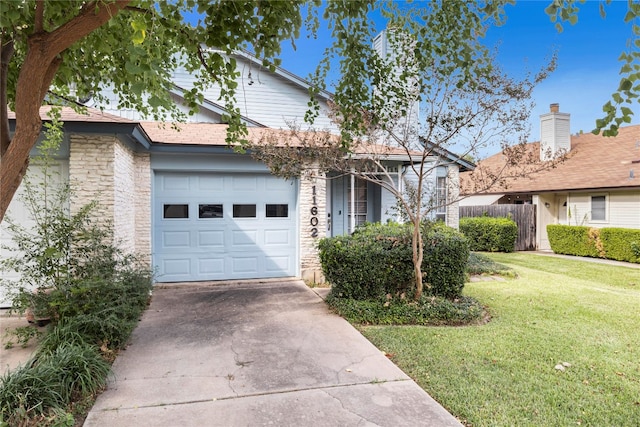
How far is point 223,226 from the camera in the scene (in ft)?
27.6

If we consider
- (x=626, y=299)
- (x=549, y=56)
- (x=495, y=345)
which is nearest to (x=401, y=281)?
(x=495, y=345)

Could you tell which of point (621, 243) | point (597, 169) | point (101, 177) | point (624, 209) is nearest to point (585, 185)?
point (597, 169)

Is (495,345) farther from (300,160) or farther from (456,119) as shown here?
(300,160)

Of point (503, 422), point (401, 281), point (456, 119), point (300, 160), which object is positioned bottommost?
point (503, 422)

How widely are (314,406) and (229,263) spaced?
564 centimetres

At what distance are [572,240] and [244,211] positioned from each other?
12.4m

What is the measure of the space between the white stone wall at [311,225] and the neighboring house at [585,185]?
6007 millimetres

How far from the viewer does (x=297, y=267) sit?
28.8 feet

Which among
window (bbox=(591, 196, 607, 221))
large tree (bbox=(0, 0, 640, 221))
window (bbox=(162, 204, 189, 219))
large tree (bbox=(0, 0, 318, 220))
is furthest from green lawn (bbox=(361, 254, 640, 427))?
window (bbox=(591, 196, 607, 221))

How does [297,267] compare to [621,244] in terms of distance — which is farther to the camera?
[621,244]

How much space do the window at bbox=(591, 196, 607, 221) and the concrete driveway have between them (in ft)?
43.2

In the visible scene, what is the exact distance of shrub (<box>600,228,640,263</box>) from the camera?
38.3 feet

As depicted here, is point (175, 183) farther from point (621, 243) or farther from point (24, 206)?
point (621, 243)

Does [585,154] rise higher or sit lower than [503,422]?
higher
